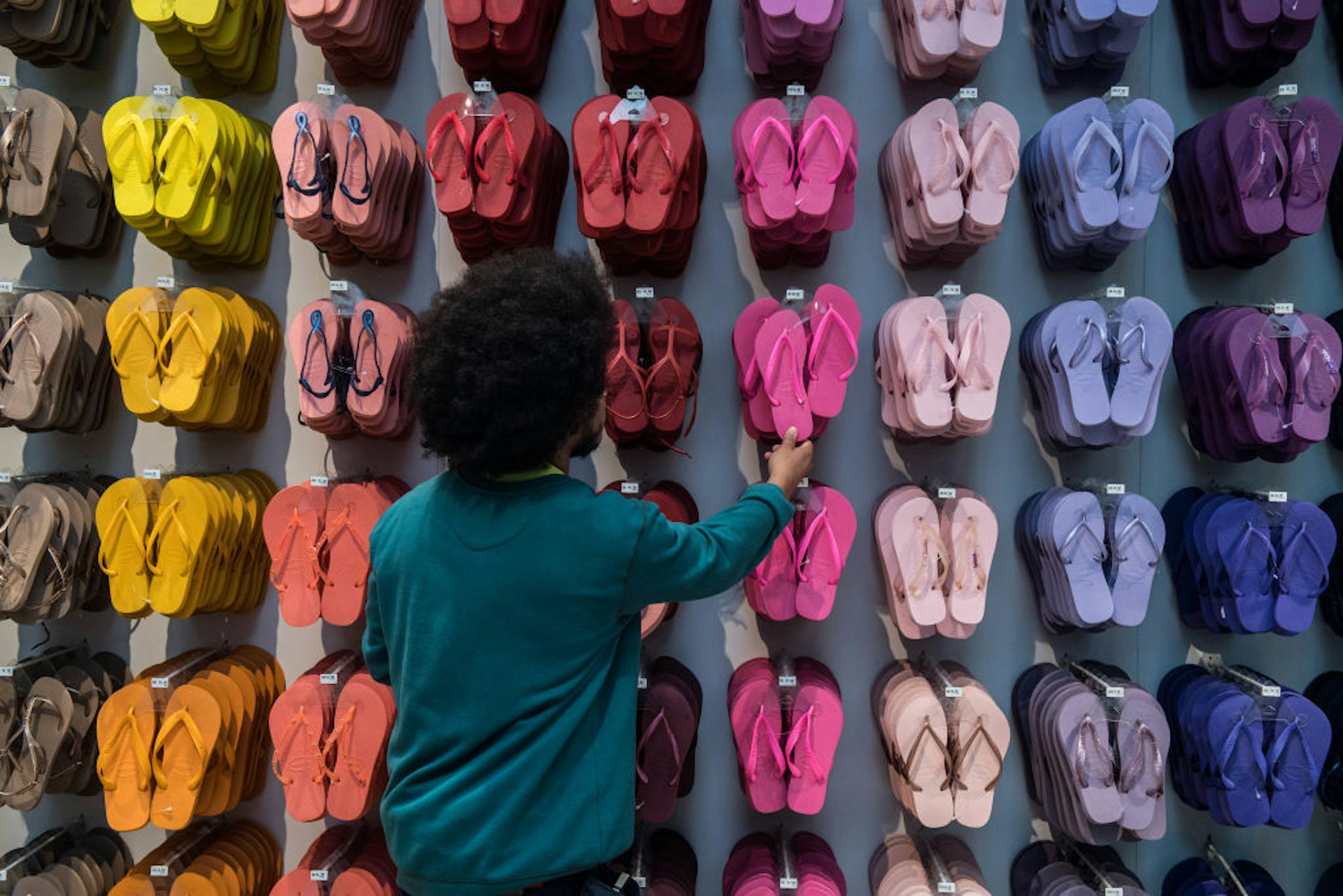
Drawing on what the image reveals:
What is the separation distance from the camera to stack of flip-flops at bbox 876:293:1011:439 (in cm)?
219

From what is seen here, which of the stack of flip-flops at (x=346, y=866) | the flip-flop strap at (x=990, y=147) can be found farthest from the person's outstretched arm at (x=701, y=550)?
the stack of flip-flops at (x=346, y=866)

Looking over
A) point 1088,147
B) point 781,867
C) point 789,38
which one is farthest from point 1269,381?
point 781,867

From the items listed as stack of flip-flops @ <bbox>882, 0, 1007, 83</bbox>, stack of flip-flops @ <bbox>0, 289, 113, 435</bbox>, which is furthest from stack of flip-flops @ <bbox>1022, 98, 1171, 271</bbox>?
stack of flip-flops @ <bbox>0, 289, 113, 435</bbox>

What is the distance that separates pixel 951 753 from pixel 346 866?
5.67 ft

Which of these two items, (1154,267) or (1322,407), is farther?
(1154,267)

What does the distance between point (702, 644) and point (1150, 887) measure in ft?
5.17

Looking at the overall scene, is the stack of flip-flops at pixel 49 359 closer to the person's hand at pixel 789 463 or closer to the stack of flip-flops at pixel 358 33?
the stack of flip-flops at pixel 358 33

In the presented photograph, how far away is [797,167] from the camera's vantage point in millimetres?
2199

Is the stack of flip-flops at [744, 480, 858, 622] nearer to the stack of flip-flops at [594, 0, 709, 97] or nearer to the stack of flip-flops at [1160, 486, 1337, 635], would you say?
the stack of flip-flops at [1160, 486, 1337, 635]

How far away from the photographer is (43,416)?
7.93 feet

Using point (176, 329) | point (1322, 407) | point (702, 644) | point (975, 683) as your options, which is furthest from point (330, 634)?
point (1322, 407)

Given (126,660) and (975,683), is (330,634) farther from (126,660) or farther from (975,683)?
(975,683)

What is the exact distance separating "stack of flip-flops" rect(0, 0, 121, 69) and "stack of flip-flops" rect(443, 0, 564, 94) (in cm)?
117

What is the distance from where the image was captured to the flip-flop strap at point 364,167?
2262 millimetres
